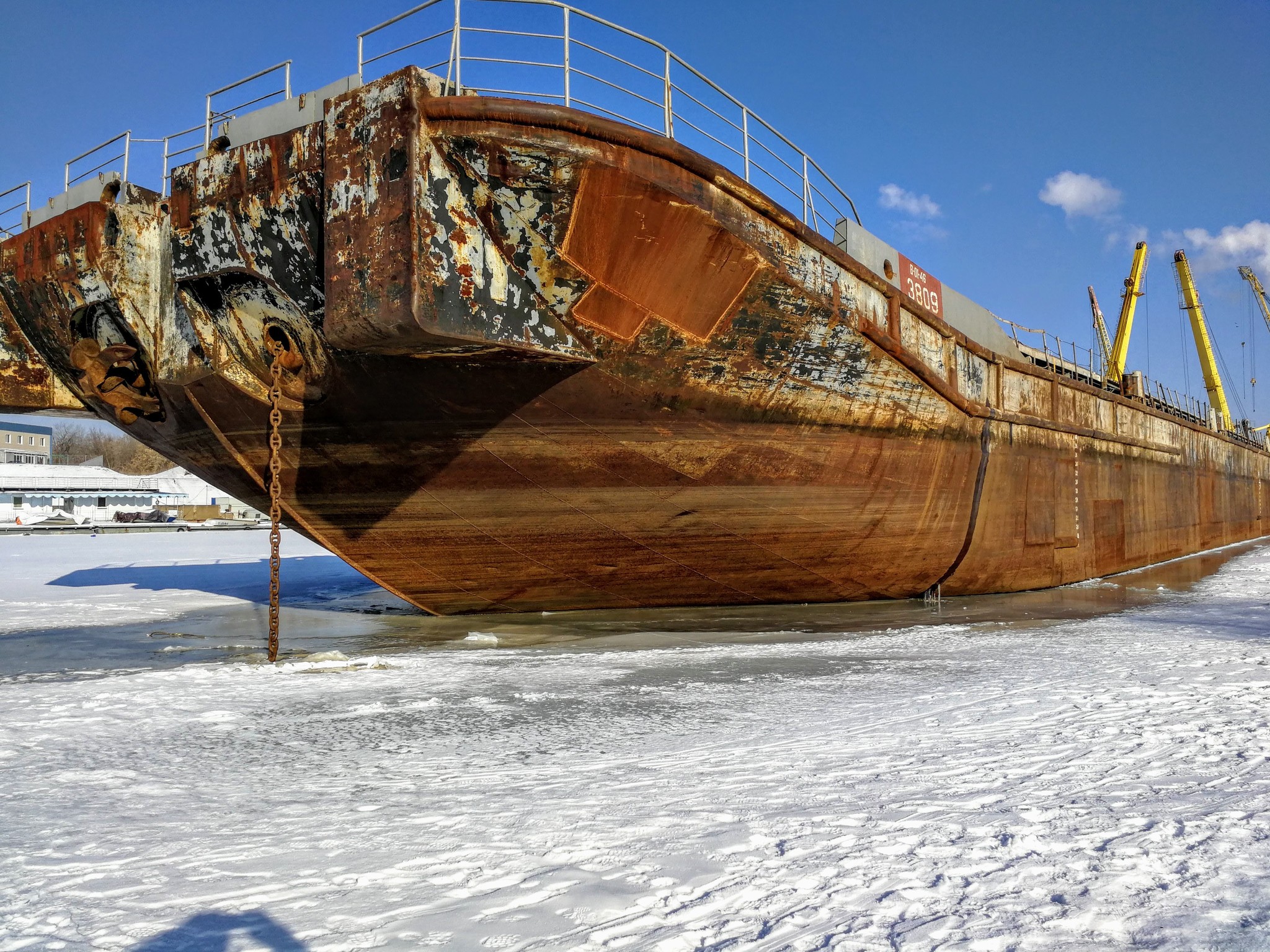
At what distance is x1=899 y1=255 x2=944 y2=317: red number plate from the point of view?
9375 millimetres

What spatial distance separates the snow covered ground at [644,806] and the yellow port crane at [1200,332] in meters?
35.7

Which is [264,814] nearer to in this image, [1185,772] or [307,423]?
[1185,772]

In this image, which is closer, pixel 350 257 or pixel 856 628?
pixel 350 257

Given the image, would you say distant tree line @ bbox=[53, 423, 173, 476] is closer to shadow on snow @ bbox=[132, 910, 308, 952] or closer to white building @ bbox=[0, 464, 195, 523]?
white building @ bbox=[0, 464, 195, 523]

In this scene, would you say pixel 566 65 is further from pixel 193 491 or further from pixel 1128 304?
pixel 193 491

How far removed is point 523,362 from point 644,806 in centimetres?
389

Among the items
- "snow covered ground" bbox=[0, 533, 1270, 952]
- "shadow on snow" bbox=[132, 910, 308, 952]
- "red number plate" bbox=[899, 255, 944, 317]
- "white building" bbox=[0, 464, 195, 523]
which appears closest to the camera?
"shadow on snow" bbox=[132, 910, 308, 952]

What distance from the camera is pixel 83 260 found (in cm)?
666

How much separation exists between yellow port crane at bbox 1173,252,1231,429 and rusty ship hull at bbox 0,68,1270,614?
3177cm

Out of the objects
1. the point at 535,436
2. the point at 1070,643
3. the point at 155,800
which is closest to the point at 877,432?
the point at 1070,643

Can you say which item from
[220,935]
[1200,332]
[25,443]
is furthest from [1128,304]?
[25,443]

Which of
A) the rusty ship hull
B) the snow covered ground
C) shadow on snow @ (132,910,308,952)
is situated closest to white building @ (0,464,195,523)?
the rusty ship hull

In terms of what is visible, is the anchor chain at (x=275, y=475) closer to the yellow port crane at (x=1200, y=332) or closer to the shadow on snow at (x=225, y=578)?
the shadow on snow at (x=225, y=578)

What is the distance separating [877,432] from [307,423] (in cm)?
530
